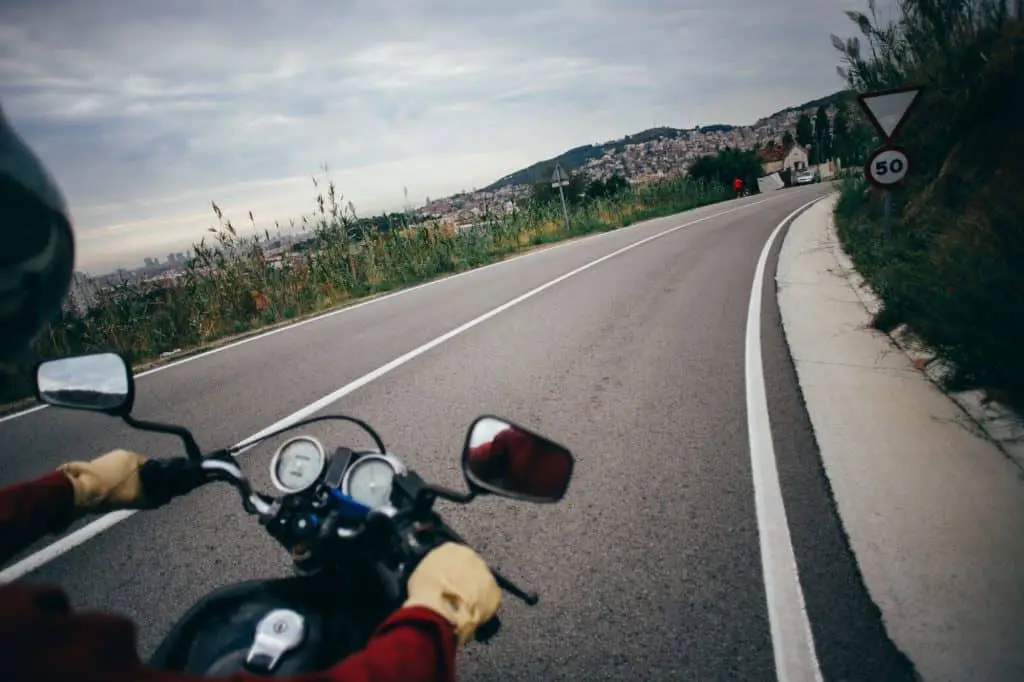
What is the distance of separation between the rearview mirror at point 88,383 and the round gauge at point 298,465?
547mm

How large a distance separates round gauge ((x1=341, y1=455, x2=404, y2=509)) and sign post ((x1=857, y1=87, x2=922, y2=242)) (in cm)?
858

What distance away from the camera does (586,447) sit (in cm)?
414

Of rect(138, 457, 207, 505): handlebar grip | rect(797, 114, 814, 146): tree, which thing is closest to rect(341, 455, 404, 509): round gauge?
rect(138, 457, 207, 505): handlebar grip

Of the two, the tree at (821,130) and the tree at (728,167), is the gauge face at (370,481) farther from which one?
the tree at (821,130)

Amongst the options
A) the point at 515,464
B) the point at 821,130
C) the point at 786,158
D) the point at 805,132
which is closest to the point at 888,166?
the point at 515,464

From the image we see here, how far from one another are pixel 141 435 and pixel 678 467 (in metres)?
4.95

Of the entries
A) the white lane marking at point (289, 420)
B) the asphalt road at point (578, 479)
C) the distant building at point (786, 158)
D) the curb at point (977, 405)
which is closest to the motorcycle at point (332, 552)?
the white lane marking at point (289, 420)

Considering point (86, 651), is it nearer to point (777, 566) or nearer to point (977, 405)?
point (777, 566)

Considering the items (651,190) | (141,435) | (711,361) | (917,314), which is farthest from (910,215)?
(651,190)

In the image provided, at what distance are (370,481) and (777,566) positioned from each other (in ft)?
7.15

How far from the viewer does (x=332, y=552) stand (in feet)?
4.69

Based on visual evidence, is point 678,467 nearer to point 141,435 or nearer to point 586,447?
point 586,447

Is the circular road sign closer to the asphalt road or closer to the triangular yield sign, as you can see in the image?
the triangular yield sign

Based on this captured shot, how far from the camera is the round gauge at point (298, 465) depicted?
1537 mm
